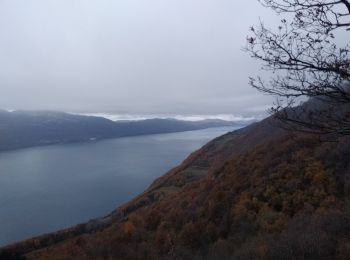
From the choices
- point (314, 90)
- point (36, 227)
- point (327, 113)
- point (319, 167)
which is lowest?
point (36, 227)

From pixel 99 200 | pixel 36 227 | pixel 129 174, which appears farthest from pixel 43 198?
pixel 129 174

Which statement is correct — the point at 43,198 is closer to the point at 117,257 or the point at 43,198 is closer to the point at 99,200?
the point at 99,200

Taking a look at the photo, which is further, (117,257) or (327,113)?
(117,257)

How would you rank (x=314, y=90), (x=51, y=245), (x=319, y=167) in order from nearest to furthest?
(x=314, y=90) → (x=319, y=167) → (x=51, y=245)

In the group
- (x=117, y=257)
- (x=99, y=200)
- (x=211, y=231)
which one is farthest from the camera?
(x=99, y=200)

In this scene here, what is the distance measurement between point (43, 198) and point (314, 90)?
6549 cm

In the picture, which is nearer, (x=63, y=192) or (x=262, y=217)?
(x=262, y=217)

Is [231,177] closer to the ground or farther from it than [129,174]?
farther from it

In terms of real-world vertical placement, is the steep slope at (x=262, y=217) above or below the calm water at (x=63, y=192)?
above

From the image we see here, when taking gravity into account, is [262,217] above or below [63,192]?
above

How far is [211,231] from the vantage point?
17688 mm

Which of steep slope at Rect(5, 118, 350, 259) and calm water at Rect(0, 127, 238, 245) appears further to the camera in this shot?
calm water at Rect(0, 127, 238, 245)

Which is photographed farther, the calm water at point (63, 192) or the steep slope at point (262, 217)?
the calm water at point (63, 192)

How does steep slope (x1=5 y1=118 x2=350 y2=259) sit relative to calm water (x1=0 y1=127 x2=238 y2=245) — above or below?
above
